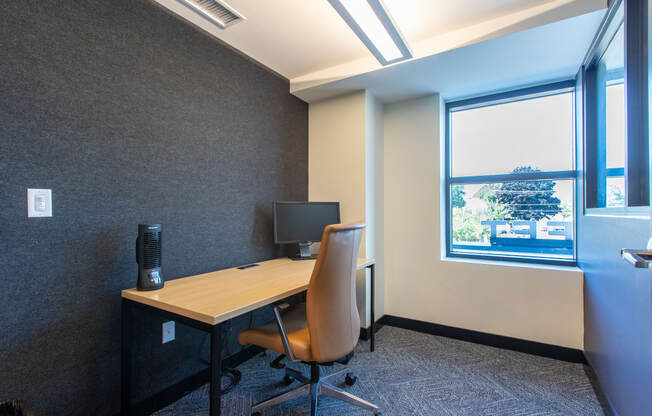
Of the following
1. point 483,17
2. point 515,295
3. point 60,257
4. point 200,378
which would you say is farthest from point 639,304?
point 60,257

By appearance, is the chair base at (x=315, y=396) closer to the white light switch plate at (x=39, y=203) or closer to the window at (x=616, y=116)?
the white light switch plate at (x=39, y=203)

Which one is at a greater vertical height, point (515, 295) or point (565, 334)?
point (515, 295)

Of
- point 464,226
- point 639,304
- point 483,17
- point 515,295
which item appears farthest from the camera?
point 464,226

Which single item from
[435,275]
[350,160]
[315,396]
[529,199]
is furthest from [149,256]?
[529,199]

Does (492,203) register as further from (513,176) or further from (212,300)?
(212,300)

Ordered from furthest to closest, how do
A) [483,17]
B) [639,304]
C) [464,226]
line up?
[464,226]
[483,17]
[639,304]

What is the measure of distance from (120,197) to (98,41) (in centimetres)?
80

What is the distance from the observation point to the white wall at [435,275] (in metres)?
2.20

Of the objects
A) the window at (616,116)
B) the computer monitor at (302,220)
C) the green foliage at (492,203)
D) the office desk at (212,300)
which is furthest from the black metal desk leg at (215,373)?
the green foliage at (492,203)

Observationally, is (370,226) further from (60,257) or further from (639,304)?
(60,257)

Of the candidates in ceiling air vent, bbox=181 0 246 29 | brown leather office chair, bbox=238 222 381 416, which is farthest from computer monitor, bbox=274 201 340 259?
ceiling air vent, bbox=181 0 246 29

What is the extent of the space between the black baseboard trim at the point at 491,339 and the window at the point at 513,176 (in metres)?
0.66

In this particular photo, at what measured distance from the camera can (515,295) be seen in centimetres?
233

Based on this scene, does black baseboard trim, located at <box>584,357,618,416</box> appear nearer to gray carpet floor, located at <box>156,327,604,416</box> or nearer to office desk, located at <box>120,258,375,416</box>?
gray carpet floor, located at <box>156,327,604,416</box>
